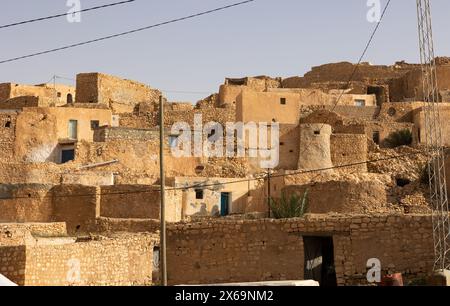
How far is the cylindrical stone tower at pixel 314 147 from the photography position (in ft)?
107

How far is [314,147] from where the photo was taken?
3288 cm

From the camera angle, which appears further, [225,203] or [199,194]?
[225,203]

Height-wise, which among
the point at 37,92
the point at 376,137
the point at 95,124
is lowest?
the point at 376,137

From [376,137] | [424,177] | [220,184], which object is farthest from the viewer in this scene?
[376,137]

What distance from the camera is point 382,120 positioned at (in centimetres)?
3953

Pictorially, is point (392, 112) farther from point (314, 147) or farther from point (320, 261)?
point (320, 261)

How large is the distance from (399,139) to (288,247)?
23735 mm

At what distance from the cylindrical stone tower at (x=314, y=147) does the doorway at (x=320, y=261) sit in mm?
16238

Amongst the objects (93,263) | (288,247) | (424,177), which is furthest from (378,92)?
(93,263)

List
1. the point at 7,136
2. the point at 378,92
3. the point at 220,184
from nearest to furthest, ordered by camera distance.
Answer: the point at 220,184 → the point at 7,136 → the point at 378,92

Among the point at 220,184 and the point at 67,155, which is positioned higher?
the point at 67,155

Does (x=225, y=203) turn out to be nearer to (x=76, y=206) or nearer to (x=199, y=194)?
(x=199, y=194)

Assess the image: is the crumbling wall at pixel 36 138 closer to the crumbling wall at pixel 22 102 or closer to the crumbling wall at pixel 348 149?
the crumbling wall at pixel 22 102

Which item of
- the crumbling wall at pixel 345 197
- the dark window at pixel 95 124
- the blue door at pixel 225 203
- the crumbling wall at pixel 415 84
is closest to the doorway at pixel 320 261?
the crumbling wall at pixel 345 197
